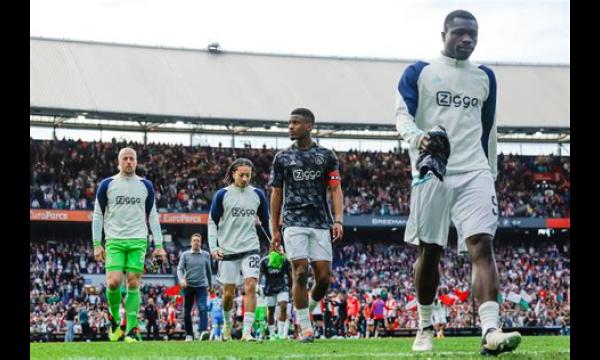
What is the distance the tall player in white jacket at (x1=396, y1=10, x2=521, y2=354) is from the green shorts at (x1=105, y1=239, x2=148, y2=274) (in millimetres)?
5809

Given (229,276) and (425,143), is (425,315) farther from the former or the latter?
(229,276)

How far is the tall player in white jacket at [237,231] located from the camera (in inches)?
548

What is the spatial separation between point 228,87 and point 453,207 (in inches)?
1511

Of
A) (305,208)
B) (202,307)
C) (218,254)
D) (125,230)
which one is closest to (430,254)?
(305,208)

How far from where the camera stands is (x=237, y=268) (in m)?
14.0

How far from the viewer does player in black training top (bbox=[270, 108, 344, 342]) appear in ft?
35.3

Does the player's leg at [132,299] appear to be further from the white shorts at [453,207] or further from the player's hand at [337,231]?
A: the white shorts at [453,207]

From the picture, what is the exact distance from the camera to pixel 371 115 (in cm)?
4534

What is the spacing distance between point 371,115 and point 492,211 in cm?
3809

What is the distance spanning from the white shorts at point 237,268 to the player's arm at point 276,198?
273cm

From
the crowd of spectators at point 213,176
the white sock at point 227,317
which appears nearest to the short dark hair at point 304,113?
the white sock at point 227,317
